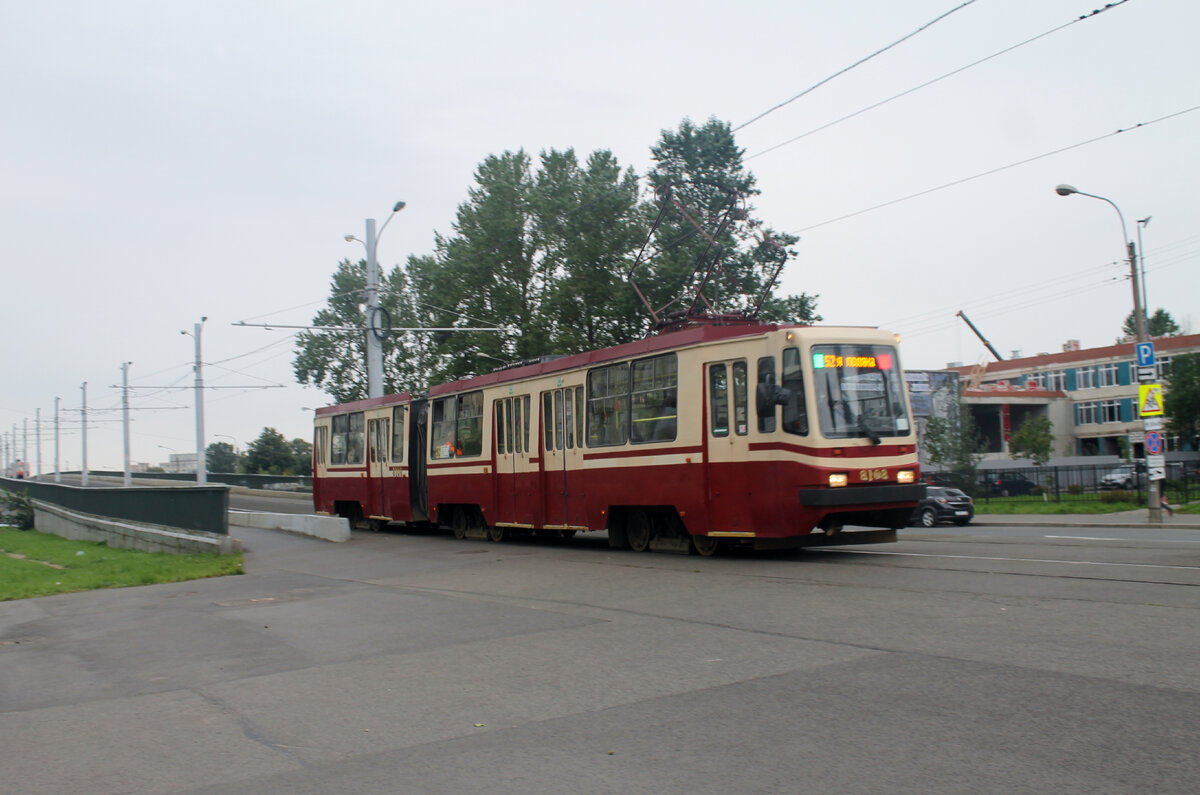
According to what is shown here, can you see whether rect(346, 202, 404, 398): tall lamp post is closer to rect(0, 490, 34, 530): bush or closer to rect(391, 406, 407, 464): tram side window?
rect(391, 406, 407, 464): tram side window

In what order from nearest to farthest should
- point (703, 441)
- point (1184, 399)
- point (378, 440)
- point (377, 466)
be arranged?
point (703, 441)
point (378, 440)
point (377, 466)
point (1184, 399)

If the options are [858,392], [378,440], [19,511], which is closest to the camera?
[858,392]

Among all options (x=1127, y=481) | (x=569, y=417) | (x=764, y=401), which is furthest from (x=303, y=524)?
(x=1127, y=481)

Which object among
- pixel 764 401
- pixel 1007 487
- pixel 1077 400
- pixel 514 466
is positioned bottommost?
pixel 1007 487

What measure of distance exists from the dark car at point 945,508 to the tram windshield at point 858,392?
63.4 feet

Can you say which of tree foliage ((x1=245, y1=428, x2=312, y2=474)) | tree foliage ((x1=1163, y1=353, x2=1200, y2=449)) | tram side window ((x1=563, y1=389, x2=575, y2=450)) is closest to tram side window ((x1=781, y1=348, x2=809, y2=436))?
tram side window ((x1=563, y1=389, x2=575, y2=450))

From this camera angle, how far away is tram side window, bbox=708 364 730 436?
47.9 feet

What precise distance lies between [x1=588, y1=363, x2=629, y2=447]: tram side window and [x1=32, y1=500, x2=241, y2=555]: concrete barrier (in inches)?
329

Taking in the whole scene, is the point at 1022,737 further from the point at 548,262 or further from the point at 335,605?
the point at 548,262

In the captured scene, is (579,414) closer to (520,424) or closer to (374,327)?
(520,424)

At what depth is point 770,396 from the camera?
13453mm

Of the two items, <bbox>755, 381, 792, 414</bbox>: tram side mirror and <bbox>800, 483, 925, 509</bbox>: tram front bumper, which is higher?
<bbox>755, 381, 792, 414</bbox>: tram side mirror

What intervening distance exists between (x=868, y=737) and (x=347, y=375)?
8188 cm

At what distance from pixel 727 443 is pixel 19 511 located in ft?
135
